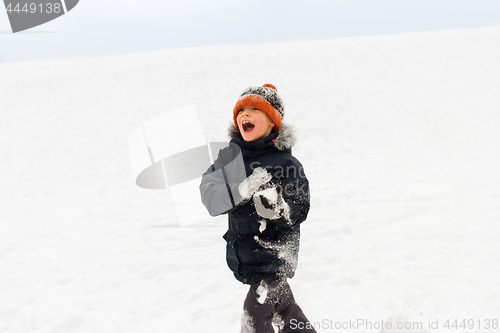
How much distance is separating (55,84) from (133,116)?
3831 millimetres

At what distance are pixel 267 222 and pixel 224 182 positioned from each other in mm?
369

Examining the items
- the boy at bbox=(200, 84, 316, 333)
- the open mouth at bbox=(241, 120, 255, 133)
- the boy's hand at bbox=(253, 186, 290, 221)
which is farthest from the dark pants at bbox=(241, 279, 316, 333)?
the open mouth at bbox=(241, 120, 255, 133)

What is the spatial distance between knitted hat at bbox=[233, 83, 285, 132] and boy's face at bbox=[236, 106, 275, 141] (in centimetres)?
4

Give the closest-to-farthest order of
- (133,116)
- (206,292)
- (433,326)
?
(433,326)
(206,292)
(133,116)

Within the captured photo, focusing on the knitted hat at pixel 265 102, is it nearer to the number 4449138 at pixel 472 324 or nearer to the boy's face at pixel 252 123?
the boy's face at pixel 252 123

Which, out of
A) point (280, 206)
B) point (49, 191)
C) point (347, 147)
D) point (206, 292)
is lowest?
point (347, 147)

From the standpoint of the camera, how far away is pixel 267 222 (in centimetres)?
205

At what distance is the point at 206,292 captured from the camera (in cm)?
350

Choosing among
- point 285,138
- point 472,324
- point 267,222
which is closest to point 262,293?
point 267,222

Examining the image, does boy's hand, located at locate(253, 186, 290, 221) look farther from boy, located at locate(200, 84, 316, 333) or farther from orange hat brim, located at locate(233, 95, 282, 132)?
orange hat brim, located at locate(233, 95, 282, 132)

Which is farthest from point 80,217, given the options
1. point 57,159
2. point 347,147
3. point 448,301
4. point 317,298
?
point 347,147

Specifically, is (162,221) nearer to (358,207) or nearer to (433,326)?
(358,207)

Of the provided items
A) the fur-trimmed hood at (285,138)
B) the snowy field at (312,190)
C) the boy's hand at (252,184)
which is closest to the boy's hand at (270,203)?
the boy's hand at (252,184)

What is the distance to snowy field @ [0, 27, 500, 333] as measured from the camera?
10.7 ft
